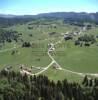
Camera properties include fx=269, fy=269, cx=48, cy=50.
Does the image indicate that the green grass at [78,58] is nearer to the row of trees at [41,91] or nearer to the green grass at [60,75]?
the green grass at [60,75]

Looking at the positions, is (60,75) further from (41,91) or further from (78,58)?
(78,58)

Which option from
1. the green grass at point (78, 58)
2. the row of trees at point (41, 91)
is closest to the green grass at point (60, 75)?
the green grass at point (78, 58)

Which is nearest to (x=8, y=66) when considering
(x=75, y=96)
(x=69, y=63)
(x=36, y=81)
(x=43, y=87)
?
(x=69, y=63)

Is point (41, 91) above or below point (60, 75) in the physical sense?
above

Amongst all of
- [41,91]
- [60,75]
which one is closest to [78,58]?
[60,75]

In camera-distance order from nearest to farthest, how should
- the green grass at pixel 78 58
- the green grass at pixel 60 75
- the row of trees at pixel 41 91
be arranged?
the row of trees at pixel 41 91 → the green grass at pixel 60 75 → the green grass at pixel 78 58

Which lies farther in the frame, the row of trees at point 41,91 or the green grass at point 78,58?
the green grass at point 78,58

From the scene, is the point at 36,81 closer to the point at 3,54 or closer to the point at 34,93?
the point at 34,93

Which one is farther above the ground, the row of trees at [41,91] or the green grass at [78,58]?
the row of trees at [41,91]

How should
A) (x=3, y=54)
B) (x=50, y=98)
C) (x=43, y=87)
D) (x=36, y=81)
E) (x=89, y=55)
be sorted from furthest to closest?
(x=3, y=54)
(x=89, y=55)
(x=36, y=81)
(x=43, y=87)
(x=50, y=98)
